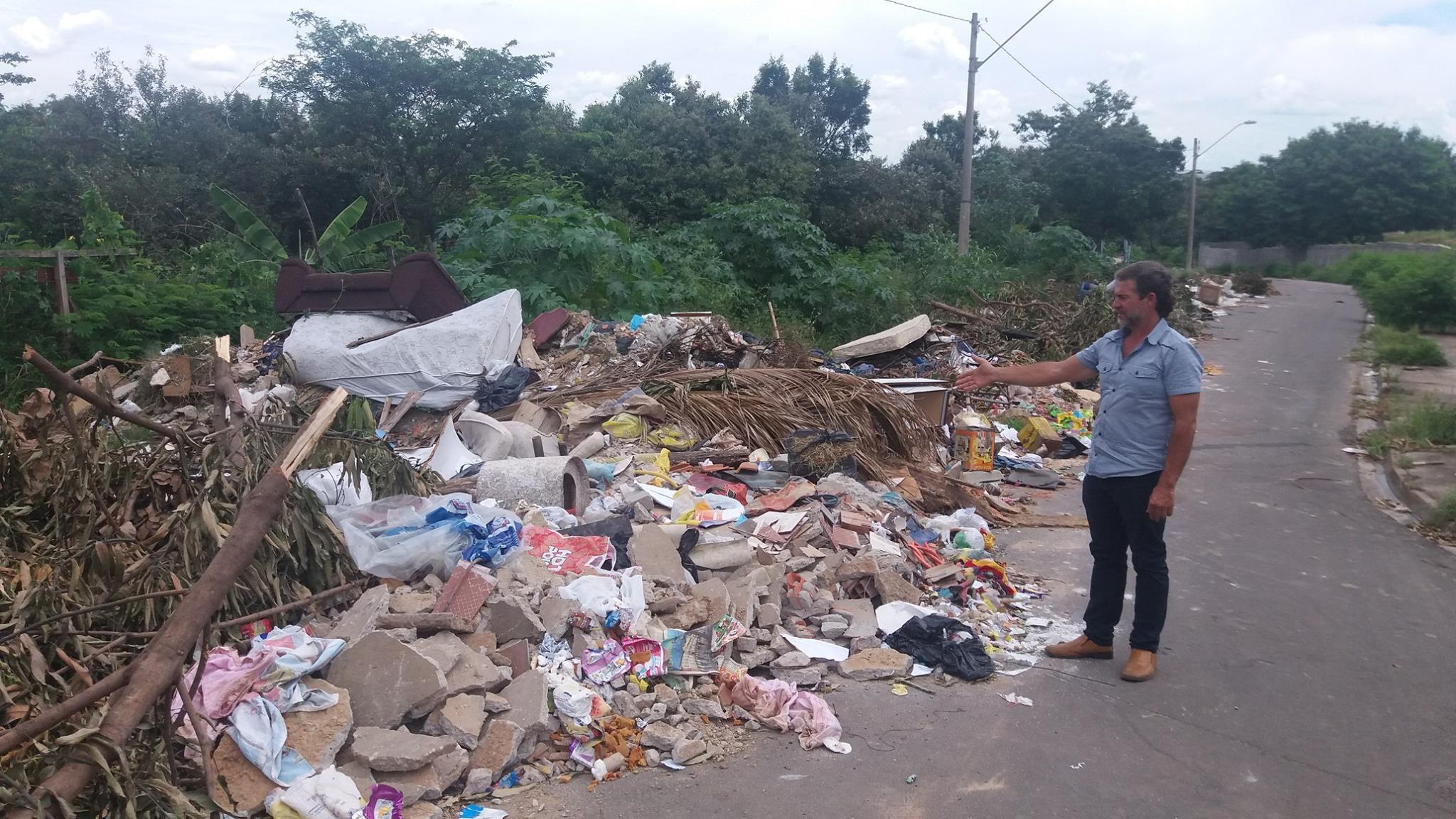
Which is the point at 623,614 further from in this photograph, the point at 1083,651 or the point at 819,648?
the point at 1083,651

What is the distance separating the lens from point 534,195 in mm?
14203

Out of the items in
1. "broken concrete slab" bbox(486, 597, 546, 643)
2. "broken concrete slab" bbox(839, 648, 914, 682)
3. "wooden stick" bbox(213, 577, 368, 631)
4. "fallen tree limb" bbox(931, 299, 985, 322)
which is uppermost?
"fallen tree limb" bbox(931, 299, 985, 322)

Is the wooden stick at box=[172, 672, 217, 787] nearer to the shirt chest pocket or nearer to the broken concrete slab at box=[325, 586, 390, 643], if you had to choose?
the broken concrete slab at box=[325, 586, 390, 643]

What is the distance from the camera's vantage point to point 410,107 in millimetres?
19391

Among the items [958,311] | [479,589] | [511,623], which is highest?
[958,311]

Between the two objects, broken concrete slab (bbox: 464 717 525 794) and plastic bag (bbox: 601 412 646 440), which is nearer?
broken concrete slab (bbox: 464 717 525 794)

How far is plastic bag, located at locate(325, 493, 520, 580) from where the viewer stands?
467 centimetres

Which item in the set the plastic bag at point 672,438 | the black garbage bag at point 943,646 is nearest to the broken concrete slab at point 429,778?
the black garbage bag at point 943,646

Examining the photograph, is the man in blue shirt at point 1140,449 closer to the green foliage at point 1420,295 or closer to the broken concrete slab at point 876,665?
the broken concrete slab at point 876,665

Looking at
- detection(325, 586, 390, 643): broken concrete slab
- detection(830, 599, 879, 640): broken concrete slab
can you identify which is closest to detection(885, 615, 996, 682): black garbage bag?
detection(830, 599, 879, 640): broken concrete slab

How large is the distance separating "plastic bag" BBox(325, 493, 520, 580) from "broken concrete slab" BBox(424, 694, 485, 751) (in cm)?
113

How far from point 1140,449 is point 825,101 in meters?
29.2

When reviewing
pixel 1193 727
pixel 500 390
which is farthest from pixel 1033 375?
pixel 500 390

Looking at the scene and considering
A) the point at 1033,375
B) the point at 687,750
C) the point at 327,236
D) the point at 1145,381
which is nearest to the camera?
the point at 687,750
